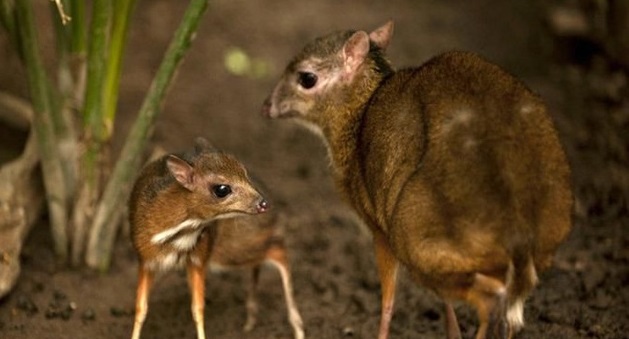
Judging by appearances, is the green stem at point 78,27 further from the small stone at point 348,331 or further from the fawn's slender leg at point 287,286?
the small stone at point 348,331

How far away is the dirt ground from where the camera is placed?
6.32 meters

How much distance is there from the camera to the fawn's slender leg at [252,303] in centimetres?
636

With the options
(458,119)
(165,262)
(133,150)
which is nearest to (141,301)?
(165,262)

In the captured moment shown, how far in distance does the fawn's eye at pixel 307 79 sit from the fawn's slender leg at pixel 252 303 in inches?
39.3

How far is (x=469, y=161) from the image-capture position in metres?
4.64

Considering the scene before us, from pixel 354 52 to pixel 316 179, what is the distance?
7.14 feet

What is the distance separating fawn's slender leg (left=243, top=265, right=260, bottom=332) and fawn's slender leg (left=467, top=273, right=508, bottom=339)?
1826 mm

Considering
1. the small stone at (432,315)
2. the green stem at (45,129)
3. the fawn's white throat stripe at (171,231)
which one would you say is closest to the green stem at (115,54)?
the green stem at (45,129)

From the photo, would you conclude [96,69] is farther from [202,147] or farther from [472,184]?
[472,184]

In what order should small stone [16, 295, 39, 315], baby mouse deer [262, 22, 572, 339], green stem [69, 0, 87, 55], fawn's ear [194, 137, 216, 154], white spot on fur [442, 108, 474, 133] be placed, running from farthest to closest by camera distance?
small stone [16, 295, 39, 315]
green stem [69, 0, 87, 55]
fawn's ear [194, 137, 216, 154]
white spot on fur [442, 108, 474, 133]
baby mouse deer [262, 22, 572, 339]

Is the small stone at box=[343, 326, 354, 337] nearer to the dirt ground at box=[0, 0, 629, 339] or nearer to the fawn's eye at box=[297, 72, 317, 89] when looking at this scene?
the dirt ground at box=[0, 0, 629, 339]

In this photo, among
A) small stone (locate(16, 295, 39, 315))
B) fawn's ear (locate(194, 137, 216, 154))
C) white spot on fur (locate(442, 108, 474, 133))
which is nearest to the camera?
white spot on fur (locate(442, 108, 474, 133))

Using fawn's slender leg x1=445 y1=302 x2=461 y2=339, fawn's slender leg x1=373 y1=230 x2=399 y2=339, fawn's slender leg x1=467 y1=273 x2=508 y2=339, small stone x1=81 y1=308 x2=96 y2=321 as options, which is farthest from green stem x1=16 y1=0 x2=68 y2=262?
fawn's slender leg x1=467 y1=273 x2=508 y2=339

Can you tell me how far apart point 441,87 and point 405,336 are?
1.65m
